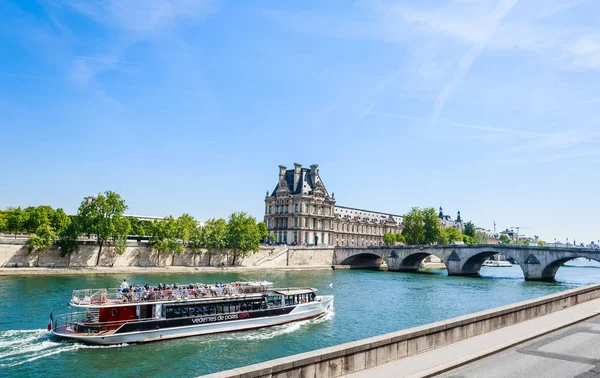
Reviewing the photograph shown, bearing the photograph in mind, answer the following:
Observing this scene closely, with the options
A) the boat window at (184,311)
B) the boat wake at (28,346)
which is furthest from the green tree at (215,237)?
the boat wake at (28,346)

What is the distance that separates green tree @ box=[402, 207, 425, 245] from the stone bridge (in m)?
10.8

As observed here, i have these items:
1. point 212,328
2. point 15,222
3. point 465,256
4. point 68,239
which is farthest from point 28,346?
point 465,256

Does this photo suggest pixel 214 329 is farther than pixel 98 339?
Yes

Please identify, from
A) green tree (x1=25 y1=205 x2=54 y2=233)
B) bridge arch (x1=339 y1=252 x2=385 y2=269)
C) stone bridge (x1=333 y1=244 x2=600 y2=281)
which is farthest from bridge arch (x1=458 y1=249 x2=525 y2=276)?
green tree (x1=25 y1=205 x2=54 y2=233)

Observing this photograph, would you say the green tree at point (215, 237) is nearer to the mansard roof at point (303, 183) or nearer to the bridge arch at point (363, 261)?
the bridge arch at point (363, 261)

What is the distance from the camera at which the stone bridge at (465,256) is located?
79.8m

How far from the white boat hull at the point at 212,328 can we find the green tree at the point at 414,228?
84767 mm

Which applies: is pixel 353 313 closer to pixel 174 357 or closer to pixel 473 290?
pixel 174 357

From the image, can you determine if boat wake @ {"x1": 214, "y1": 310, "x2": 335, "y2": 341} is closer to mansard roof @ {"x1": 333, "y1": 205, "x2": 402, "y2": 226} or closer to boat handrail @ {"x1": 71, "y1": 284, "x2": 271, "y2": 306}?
boat handrail @ {"x1": 71, "y1": 284, "x2": 271, "y2": 306}

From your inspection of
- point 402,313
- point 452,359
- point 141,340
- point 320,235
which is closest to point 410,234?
point 320,235

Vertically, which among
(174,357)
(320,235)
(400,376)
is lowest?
(174,357)

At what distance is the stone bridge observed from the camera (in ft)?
262

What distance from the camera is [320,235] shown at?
13475 centimetres

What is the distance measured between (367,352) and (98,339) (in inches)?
909
